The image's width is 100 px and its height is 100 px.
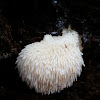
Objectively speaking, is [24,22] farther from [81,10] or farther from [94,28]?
[94,28]

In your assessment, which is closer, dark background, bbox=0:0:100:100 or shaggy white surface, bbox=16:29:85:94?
shaggy white surface, bbox=16:29:85:94

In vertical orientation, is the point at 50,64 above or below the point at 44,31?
below

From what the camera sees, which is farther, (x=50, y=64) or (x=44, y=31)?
(x=44, y=31)

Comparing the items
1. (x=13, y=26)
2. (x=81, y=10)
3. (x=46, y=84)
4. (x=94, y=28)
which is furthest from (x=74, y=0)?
(x=46, y=84)

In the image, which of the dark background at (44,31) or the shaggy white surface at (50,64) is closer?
the shaggy white surface at (50,64)
